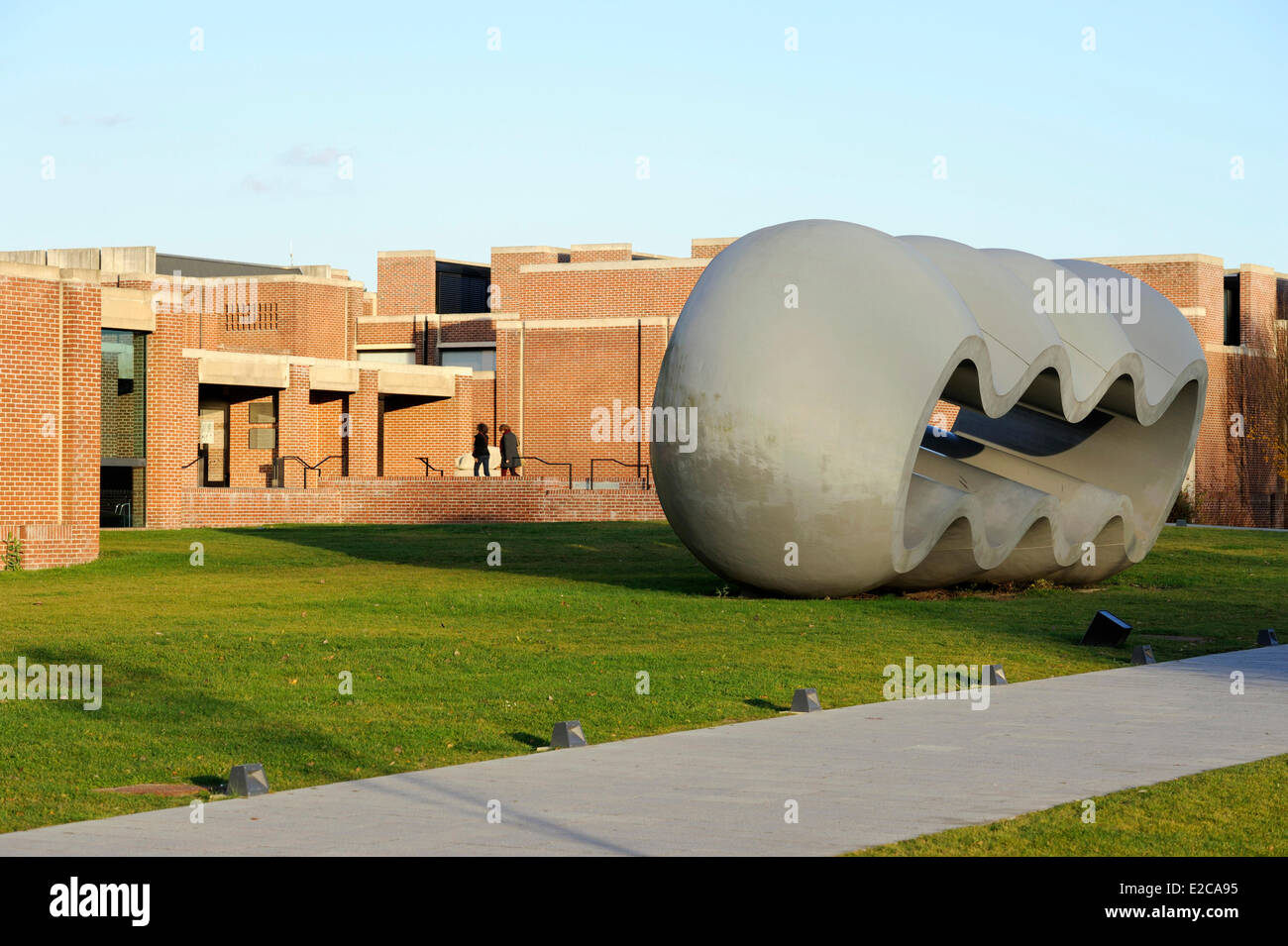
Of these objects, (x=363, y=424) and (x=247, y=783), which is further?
(x=363, y=424)

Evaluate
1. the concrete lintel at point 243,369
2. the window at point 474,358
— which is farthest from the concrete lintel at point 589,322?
the concrete lintel at point 243,369

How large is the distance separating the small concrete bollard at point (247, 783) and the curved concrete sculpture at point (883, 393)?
10.00 meters

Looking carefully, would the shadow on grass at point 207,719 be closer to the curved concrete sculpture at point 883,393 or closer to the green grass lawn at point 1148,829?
the green grass lawn at point 1148,829

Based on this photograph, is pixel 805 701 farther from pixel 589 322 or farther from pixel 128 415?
pixel 589 322

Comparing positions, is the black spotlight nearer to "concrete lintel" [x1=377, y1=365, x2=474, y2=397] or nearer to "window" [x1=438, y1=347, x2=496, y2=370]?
"concrete lintel" [x1=377, y1=365, x2=474, y2=397]

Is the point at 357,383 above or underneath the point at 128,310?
underneath

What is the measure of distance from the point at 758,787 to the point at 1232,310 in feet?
180

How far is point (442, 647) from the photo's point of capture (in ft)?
47.3

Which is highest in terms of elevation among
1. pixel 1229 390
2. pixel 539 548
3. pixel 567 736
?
pixel 1229 390

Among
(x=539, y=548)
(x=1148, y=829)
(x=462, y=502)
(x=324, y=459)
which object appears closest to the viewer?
(x=1148, y=829)

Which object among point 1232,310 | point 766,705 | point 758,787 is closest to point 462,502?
point 766,705

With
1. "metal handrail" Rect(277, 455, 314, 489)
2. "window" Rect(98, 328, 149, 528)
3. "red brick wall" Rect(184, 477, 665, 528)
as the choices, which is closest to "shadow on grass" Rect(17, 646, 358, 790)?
"window" Rect(98, 328, 149, 528)

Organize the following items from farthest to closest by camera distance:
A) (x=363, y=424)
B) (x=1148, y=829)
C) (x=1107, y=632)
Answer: (x=363, y=424) → (x=1107, y=632) → (x=1148, y=829)
